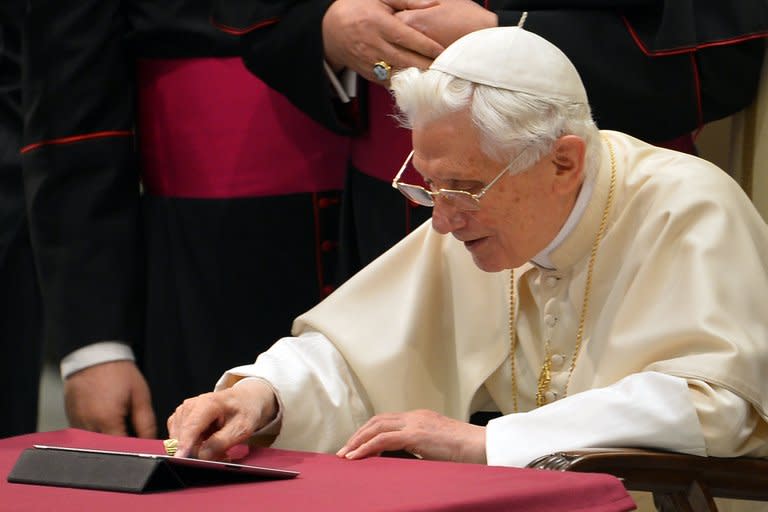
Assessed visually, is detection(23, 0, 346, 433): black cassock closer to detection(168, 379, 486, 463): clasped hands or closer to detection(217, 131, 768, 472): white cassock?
detection(217, 131, 768, 472): white cassock

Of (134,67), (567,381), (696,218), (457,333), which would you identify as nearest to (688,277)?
(696,218)

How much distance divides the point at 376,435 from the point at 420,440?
9cm

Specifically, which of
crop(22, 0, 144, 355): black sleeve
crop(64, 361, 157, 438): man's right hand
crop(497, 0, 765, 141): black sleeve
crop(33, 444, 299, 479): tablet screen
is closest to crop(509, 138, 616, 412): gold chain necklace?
crop(497, 0, 765, 141): black sleeve

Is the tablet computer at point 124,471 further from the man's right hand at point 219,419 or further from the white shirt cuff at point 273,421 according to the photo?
the white shirt cuff at point 273,421

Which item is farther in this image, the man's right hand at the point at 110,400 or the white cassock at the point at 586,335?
the man's right hand at the point at 110,400

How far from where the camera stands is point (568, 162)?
316 cm

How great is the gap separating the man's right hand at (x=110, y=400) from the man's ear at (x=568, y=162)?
1476 millimetres

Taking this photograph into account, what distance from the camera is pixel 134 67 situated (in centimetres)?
443

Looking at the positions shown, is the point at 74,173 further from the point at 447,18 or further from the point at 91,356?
the point at 447,18

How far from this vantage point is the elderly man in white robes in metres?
2.94

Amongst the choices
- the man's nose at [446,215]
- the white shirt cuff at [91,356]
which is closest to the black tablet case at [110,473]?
the man's nose at [446,215]

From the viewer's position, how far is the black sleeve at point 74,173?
4227 millimetres

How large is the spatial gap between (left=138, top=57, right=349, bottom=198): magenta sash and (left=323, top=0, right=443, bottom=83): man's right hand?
51cm

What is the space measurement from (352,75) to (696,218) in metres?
1.21
